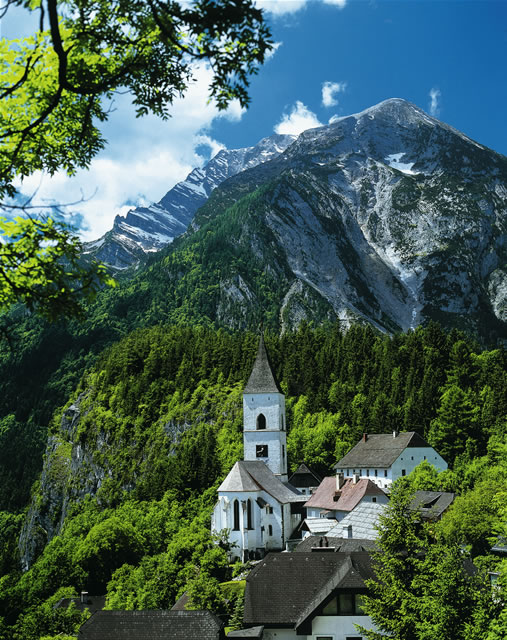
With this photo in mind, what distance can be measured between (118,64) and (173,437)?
271 feet

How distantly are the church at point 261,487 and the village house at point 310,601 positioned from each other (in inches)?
1014

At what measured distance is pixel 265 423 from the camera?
70.3 m

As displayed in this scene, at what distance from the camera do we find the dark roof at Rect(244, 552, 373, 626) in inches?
1121

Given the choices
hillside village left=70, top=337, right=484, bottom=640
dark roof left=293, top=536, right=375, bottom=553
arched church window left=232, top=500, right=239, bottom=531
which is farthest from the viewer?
arched church window left=232, top=500, right=239, bottom=531

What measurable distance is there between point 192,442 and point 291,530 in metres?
23.4

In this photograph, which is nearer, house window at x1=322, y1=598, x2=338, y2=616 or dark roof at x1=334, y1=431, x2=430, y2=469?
house window at x1=322, y1=598, x2=338, y2=616

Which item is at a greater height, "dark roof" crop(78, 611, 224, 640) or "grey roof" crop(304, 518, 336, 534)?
"grey roof" crop(304, 518, 336, 534)

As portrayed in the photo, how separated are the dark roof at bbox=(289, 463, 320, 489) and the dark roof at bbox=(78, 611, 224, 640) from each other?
42792mm

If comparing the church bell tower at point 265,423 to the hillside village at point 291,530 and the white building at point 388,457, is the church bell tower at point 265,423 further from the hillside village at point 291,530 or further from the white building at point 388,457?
the white building at point 388,457

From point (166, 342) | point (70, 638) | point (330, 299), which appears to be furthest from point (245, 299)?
point (70, 638)

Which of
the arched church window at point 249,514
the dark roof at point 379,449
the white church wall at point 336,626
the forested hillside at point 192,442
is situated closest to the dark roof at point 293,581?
the white church wall at point 336,626

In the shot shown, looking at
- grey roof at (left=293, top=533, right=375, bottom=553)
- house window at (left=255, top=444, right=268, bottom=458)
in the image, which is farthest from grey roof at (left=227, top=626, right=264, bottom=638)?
house window at (left=255, top=444, right=268, bottom=458)

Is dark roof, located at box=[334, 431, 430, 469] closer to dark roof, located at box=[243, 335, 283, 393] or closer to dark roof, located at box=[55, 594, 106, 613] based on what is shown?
dark roof, located at box=[243, 335, 283, 393]

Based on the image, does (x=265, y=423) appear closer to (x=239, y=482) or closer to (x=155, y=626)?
(x=239, y=482)
